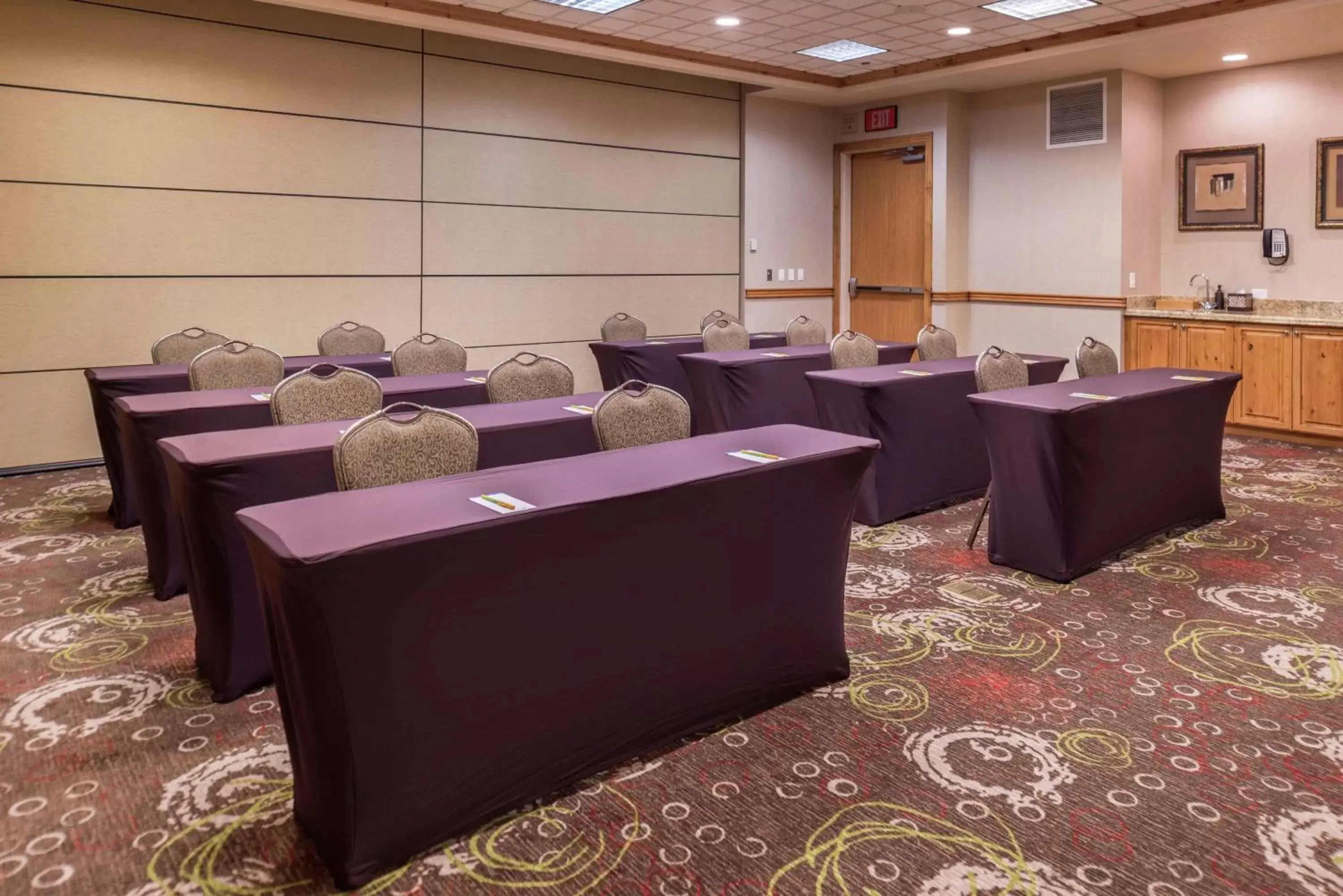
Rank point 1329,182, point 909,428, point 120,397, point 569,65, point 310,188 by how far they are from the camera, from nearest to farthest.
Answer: point 120,397 < point 909,428 < point 310,188 < point 1329,182 < point 569,65

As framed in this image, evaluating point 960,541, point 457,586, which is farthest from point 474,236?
point 457,586

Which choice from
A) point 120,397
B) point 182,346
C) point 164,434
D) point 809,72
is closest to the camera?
point 164,434

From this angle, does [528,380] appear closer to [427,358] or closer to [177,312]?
[427,358]

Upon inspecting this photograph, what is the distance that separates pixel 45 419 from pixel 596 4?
4.84 m

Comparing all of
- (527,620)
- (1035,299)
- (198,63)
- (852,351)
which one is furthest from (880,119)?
(527,620)

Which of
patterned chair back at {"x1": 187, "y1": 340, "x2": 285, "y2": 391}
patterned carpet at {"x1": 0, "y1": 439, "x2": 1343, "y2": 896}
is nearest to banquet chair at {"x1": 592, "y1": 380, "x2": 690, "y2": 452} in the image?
patterned carpet at {"x1": 0, "y1": 439, "x2": 1343, "y2": 896}

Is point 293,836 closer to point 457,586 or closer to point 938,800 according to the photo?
point 457,586

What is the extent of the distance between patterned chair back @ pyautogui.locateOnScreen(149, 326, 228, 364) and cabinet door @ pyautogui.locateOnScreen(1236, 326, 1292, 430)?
7.54 m

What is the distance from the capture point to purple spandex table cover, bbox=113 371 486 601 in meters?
4.02

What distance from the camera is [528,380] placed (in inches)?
199

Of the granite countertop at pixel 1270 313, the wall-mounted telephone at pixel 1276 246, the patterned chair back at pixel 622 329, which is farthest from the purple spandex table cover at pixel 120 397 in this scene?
the wall-mounted telephone at pixel 1276 246

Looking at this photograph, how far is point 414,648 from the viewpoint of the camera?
2.32 metres

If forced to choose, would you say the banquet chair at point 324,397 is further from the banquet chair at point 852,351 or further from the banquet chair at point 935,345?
the banquet chair at point 935,345

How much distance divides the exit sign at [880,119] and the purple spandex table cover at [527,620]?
796 centimetres
